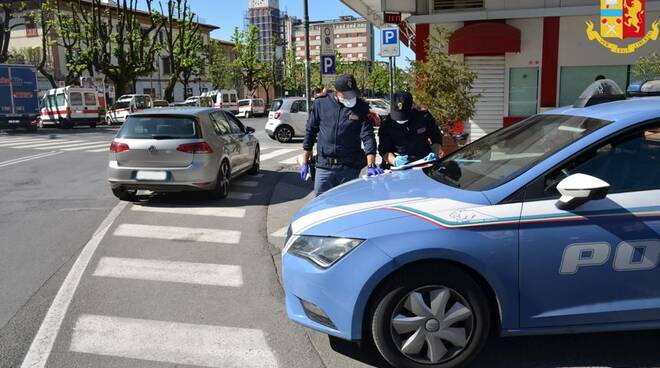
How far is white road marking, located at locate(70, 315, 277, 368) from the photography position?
3.70 m

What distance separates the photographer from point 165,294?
195 inches

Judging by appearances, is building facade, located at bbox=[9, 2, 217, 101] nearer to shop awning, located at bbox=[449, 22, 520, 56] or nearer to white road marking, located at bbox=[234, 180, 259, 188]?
shop awning, located at bbox=[449, 22, 520, 56]

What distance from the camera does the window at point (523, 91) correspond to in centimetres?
1434

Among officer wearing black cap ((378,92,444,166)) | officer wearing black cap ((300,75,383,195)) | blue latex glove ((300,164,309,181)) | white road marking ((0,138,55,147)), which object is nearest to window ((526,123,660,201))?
officer wearing black cap ((378,92,444,166))

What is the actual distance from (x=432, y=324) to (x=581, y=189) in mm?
1127

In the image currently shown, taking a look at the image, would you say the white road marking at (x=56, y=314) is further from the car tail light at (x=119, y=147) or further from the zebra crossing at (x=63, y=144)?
the zebra crossing at (x=63, y=144)

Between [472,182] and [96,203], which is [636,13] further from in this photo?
[96,203]

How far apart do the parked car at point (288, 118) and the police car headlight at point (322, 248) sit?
17316 millimetres

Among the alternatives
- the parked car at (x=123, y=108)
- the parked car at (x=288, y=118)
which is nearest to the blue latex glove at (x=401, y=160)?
the parked car at (x=288, y=118)

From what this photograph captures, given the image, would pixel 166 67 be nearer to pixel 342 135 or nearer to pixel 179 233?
pixel 179 233

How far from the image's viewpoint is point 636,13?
9945 millimetres

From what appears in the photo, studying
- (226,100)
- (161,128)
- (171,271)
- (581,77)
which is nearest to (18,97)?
(226,100)

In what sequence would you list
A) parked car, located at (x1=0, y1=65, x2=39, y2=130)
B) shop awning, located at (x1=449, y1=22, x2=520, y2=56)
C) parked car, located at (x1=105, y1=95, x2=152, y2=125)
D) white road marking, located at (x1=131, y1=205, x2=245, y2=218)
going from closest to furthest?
white road marking, located at (x1=131, y1=205, x2=245, y2=218), shop awning, located at (x1=449, y1=22, x2=520, y2=56), parked car, located at (x1=0, y1=65, x2=39, y2=130), parked car, located at (x1=105, y1=95, x2=152, y2=125)

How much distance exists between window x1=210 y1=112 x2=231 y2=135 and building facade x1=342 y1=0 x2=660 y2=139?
5.95m
